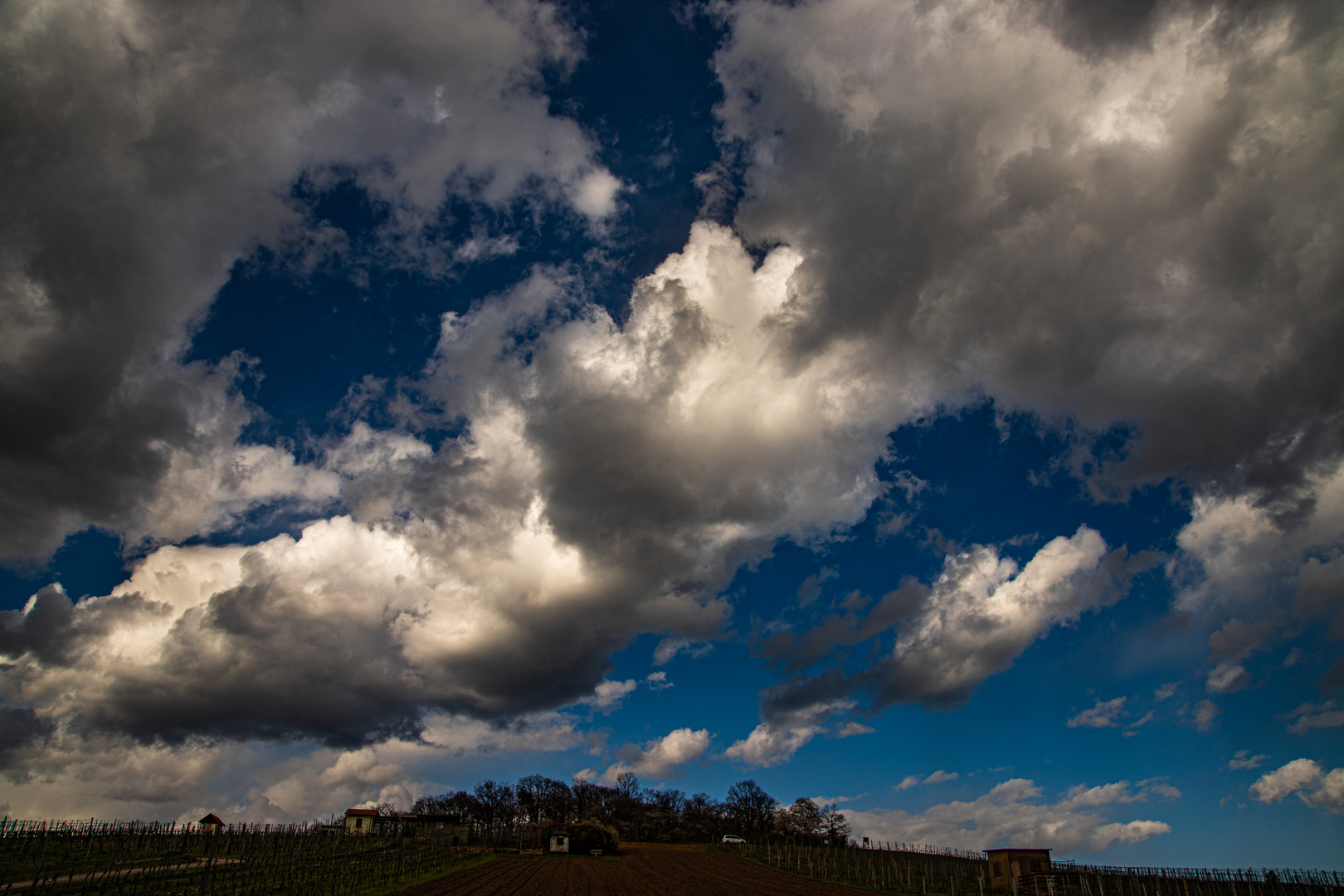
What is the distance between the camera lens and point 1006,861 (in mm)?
53750

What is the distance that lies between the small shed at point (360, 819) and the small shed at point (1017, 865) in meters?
96.5

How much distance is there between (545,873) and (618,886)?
11.8 metres

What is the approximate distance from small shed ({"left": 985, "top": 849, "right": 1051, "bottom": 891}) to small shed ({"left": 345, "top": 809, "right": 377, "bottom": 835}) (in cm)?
9654

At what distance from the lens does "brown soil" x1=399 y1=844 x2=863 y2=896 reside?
4797cm

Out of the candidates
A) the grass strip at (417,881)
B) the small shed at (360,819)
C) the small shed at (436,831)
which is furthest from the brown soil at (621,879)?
the small shed at (360,819)

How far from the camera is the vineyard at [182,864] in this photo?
126 ft

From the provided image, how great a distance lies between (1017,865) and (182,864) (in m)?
64.5

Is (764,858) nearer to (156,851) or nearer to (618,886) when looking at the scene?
(618,886)

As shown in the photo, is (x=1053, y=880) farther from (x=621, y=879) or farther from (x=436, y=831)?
(x=436, y=831)

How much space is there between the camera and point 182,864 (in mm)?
51156

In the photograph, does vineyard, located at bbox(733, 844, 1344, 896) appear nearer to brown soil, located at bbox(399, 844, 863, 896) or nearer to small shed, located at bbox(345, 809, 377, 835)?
brown soil, located at bbox(399, 844, 863, 896)

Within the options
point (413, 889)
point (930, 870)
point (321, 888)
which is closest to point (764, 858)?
point (930, 870)

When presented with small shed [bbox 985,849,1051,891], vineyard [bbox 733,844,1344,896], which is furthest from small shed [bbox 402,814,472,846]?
small shed [bbox 985,849,1051,891]

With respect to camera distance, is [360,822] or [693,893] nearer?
[693,893]
